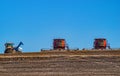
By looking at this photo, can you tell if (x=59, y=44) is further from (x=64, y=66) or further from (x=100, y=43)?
(x=64, y=66)

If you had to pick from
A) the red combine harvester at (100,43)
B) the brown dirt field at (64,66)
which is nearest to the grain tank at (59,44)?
the red combine harvester at (100,43)

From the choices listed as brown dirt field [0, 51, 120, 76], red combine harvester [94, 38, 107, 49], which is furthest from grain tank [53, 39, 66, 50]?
brown dirt field [0, 51, 120, 76]

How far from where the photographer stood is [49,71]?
1436 inches

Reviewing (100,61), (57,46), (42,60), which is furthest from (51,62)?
(57,46)

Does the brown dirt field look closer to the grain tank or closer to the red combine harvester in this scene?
the grain tank

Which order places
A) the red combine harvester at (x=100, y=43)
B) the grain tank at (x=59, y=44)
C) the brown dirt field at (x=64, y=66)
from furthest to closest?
the red combine harvester at (x=100, y=43), the grain tank at (x=59, y=44), the brown dirt field at (x=64, y=66)

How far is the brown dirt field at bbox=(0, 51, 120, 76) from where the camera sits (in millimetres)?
35938

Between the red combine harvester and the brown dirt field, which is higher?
the red combine harvester

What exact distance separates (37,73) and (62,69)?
182 cm

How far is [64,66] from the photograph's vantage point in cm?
3659

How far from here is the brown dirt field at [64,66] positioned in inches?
1415

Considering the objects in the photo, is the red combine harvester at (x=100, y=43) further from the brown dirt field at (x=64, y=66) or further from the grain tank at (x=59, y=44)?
the brown dirt field at (x=64, y=66)

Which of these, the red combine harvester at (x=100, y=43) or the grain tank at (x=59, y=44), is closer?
the grain tank at (x=59, y=44)

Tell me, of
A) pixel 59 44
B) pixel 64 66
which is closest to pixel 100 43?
pixel 59 44
